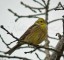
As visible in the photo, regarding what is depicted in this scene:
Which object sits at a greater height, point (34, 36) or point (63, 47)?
point (63, 47)

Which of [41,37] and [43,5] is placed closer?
[41,37]

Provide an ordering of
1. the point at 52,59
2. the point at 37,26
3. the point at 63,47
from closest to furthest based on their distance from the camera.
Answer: the point at 63,47 → the point at 52,59 → the point at 37,26

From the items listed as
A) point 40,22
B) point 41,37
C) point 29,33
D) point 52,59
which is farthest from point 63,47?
point 40,22

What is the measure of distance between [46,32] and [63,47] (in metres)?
1.61

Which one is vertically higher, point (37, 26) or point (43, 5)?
point (43, 5)

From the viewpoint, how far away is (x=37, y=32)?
411 cm

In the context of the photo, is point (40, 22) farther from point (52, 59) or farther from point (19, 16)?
point (52, 59)

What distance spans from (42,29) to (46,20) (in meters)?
0.19

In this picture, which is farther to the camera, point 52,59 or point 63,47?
point 52,59

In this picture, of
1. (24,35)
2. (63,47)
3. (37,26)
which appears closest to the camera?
(63,47)

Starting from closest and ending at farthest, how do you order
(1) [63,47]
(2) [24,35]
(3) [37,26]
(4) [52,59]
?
(1) [63,47] → (4) [52,59] → (2) [24,35] → (3) [37,26]

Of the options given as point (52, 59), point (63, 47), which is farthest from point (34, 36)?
point (63, 47)

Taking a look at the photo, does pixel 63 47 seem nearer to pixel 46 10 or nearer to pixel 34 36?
pixel 34 36

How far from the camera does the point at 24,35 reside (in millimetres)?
3941
